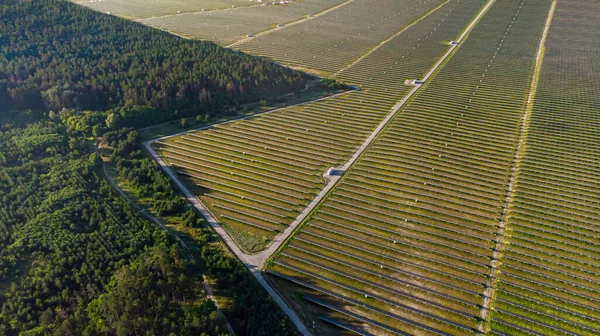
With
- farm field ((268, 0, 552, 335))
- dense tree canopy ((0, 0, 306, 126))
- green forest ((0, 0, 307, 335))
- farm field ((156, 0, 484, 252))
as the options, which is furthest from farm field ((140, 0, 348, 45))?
farm field ((268, 0, 552, 335))

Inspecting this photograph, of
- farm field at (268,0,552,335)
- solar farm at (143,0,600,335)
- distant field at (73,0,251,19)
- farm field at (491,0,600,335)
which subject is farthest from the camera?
distant field at (73,0,251,19)

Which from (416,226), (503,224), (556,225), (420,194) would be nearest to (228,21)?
(420,194)

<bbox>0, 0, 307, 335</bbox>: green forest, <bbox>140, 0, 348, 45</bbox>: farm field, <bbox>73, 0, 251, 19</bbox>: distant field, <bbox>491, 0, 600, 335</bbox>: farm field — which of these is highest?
<bbox>73, 0, 251, 19</bbox>: distant field

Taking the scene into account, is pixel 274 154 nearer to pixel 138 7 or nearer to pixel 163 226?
pixel 163 226

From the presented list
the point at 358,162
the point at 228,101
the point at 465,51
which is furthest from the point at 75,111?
the point at 465,51

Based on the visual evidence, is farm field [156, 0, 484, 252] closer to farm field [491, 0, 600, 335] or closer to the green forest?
the green forest

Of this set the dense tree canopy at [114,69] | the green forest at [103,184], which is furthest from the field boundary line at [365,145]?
A: the dense tree canopy at [114,69]
